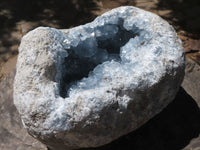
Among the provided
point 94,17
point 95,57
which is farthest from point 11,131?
point 94,17

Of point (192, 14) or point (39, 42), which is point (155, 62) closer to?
point (39, 42)

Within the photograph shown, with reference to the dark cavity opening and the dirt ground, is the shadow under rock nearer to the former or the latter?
the dark cavity opening

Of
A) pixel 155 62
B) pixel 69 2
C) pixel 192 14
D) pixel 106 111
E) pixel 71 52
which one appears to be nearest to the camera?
pixel 106 111

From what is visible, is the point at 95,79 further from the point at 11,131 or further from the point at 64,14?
the point at 64,14

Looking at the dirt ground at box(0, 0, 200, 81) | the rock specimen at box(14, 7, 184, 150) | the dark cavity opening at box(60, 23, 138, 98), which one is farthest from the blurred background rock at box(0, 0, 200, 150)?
the dark cavity opening at box(60, 23, 138, 98)

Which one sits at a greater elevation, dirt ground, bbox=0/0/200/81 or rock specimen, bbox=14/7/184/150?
rock specimen, bbox=14/7/184/150

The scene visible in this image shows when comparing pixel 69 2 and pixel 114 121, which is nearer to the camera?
pixel 114 121

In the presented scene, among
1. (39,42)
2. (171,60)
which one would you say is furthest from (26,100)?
(171,60)
